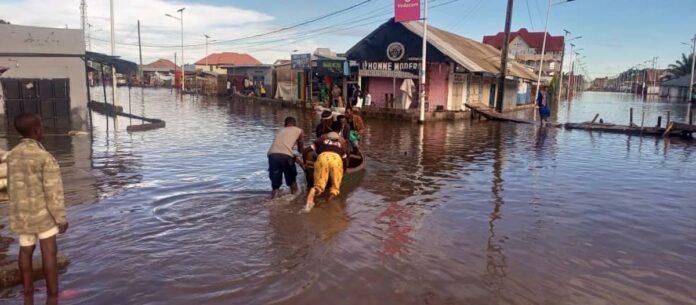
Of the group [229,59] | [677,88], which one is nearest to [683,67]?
[677,88]

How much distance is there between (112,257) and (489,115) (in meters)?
24.4

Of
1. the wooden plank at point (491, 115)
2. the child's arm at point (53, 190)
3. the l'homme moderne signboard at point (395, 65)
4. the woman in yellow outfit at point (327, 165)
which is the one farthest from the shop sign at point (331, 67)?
the child's arm at point (53, 190)

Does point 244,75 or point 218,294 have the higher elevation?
point 244,75

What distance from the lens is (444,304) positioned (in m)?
4.65

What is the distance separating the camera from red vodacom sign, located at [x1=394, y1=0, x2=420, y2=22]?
22391mm

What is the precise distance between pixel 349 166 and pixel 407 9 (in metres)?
13.9

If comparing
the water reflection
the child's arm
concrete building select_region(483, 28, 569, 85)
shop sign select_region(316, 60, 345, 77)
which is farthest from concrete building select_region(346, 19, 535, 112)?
concrete building select_region(483, 28, 569, 85)

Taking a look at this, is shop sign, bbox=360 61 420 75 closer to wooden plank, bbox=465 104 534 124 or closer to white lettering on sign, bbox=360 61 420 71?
white lettering on sign, bbox=360 61 420 71

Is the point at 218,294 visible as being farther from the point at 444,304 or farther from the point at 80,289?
the point at 444,304

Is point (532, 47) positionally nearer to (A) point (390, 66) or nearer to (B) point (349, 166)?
(A) point (390, 66)

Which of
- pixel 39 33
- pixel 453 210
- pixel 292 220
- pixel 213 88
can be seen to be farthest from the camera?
pixel 213 88

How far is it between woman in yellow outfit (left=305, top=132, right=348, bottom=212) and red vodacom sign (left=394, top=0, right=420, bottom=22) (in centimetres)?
1570

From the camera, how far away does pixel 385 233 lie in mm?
6789

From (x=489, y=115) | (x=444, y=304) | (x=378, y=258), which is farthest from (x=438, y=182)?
(x=489, y=115)
